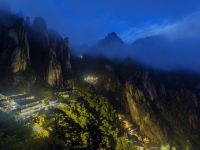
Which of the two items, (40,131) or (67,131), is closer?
(40,131)

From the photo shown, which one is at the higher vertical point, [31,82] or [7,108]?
[31,82]

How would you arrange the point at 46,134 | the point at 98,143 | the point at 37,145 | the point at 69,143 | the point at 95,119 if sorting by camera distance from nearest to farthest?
1. the point at 37,145
2. the point at 46,134
3. the point at 69,143
4. the point at 98,143
5. the point at 95,119

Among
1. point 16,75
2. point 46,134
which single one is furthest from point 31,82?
point 46,134

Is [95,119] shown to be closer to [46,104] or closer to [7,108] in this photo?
[46,104]

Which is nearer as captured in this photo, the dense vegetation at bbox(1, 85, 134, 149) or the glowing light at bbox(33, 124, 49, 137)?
the dense vegetation at bbox(1, 85, 134, 149)

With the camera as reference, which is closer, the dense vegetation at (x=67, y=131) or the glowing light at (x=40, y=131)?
the dense vegetation at (x=67, y=131)

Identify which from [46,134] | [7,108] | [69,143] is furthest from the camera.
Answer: [7,108]

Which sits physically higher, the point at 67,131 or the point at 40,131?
the point at 40,131

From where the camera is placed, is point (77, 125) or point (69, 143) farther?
point (77, 125)

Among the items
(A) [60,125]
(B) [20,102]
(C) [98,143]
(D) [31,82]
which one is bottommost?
(C) [98,143]
